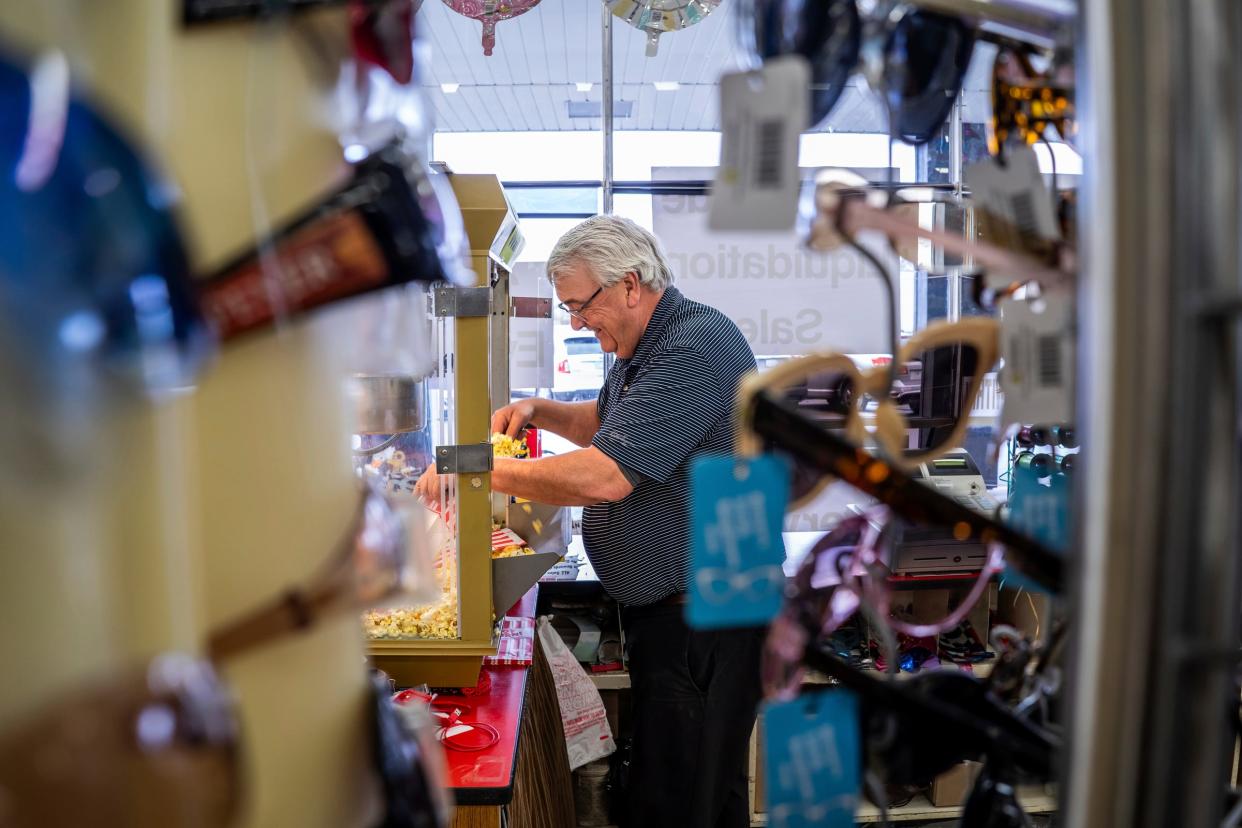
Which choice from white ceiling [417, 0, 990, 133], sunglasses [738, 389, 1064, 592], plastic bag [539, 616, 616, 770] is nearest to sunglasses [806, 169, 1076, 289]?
sunglasses [738, 389, 1064, 592]

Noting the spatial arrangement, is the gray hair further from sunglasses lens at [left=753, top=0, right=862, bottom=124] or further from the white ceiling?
the white ceiling

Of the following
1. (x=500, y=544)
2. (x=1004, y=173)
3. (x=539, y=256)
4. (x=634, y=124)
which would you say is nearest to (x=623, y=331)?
(x=500, y=544)

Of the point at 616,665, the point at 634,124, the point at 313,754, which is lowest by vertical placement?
the point at 616,665

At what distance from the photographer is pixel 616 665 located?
11.4 feet

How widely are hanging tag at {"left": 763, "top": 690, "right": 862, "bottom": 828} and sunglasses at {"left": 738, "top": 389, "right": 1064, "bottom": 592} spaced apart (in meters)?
0.15

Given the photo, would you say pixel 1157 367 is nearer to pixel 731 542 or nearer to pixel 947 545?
pixel 731 542

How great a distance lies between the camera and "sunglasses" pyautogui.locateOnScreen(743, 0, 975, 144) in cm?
62

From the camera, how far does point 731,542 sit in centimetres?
62

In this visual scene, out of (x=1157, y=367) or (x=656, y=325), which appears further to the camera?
(x=656, y=325)

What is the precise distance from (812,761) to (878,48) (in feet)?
1.72

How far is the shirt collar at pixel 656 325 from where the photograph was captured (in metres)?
2.59

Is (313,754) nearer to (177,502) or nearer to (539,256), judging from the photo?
(177,502)

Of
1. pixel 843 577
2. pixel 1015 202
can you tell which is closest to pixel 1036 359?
pixel 1015 202

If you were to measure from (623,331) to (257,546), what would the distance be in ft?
7.34
